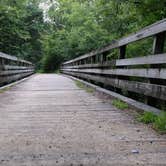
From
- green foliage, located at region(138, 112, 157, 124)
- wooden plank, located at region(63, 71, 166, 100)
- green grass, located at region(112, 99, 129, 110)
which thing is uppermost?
wooden plank, located at region(63, 71, 166, 100)

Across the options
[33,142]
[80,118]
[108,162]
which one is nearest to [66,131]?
[33,142]

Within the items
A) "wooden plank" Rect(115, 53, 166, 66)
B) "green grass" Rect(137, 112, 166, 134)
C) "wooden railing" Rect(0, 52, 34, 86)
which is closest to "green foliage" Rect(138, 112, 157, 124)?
"green grass" Rect(137, 112, 166, 134)

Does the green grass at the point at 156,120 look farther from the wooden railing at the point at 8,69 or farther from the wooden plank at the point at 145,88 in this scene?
the wooden railing at the point at 8,69

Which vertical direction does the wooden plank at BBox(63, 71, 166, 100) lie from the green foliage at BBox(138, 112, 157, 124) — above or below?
above

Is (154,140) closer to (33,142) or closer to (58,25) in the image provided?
(33,142)

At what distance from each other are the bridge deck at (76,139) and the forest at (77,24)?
100.0 inches

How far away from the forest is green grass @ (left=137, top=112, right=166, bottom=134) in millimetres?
2505

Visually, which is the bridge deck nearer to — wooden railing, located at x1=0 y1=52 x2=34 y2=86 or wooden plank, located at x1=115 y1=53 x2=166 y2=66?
wooden plank, located at x1=115 y1=53 x2=166 y2=66

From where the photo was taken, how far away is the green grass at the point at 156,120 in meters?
2.83

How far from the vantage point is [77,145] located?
239cm

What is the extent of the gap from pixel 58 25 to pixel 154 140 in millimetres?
31658

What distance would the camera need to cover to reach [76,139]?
8.46 feet

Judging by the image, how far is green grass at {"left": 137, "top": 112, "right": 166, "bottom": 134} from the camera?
283cm

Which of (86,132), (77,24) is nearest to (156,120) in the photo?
(86,132)
